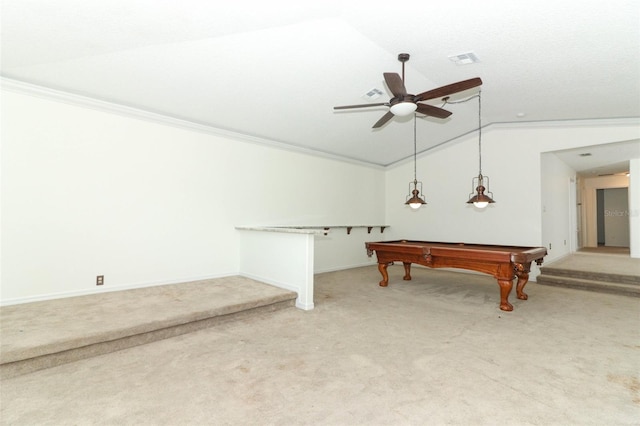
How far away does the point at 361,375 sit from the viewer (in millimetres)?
2299

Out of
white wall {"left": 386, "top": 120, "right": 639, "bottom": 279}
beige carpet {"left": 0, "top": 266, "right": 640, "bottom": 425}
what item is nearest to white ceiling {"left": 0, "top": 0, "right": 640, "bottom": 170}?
white wall {"left": 386, "top": 120, "right": 639, "bottom": 279}

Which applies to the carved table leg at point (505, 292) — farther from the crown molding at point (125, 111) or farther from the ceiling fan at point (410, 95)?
the crown molding at point (125, 111)

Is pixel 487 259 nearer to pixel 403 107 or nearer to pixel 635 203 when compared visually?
pixel 403 107

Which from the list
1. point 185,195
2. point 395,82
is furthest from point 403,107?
point 185,195

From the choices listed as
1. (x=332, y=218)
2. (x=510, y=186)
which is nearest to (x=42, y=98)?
(x=332, y=218)

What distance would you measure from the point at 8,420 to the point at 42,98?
3258 mm

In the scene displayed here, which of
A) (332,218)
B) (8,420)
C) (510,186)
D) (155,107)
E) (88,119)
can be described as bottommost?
(8,420)

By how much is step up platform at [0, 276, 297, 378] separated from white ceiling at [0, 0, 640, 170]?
2388mm

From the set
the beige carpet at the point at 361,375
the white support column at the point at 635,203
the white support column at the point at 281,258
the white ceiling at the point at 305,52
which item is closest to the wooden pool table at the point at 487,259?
the beige carpet at the point at 361,375

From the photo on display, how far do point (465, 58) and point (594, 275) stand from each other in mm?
4392

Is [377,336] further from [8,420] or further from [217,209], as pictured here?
Result: [217,209]

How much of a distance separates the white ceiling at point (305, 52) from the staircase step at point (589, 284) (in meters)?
2.64

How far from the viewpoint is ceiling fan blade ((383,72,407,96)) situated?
276 centimetres

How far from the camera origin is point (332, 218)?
6711 millimetres
